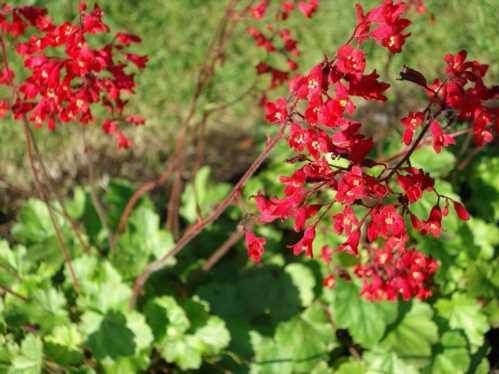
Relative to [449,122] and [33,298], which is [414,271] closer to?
[449,122]

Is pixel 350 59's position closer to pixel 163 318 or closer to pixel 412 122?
pixel 412 122

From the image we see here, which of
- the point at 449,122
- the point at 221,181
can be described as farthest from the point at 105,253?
→ the point at 449,122

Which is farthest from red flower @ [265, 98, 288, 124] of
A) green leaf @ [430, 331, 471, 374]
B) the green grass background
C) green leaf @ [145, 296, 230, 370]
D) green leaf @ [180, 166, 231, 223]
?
the green grass background

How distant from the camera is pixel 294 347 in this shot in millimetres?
2711

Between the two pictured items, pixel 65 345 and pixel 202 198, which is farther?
pixel 202 198

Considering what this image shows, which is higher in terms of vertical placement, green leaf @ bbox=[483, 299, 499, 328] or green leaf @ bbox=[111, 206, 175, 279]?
green leaf @ bbox=[111, 206, 175, 279]

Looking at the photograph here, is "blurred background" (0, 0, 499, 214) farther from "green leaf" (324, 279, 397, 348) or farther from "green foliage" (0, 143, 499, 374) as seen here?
"green leaf" (324, 279, 397, 348)

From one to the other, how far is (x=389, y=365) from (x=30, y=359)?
146 cm

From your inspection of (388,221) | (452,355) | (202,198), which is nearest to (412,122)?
(388,221)

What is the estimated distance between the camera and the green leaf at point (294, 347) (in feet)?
8.83

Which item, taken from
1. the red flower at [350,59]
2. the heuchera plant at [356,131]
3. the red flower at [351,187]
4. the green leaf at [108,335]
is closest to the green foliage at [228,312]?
the green leaf at [108,335]

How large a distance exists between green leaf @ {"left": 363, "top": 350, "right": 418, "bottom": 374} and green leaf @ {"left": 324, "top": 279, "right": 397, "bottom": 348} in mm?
81

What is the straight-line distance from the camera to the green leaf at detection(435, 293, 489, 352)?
2.75 m

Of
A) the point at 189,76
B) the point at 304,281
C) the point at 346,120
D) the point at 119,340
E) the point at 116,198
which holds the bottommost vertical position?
the point at 119,340
